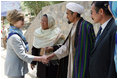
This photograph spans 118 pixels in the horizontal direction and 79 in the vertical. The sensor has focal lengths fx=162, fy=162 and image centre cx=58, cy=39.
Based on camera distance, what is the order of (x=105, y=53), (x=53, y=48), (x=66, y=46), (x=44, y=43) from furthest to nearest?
(x=44, y=43) < (x=53, y=48) < (x=66, y=46) < (x=105, y=53)

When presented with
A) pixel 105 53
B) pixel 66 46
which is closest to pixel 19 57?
pixel 66 46

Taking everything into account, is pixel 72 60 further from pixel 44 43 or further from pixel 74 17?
pixel 44 43

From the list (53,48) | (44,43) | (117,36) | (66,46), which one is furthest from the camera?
(44,43)

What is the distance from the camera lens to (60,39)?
3.11 metres

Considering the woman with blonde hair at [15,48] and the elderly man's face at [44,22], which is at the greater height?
the elderly man's face at [44,22]

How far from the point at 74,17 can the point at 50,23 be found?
80 centimetres

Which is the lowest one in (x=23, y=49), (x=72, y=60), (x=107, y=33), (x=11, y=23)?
(x=72, y=60)

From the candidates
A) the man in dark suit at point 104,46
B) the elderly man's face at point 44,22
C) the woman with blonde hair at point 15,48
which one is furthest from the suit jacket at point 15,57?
the man in dark suit at point 104,46

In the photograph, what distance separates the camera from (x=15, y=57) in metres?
2.29

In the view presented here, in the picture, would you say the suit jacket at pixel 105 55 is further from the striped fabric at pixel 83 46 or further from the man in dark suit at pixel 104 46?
the striped fabric at pixel 83 46

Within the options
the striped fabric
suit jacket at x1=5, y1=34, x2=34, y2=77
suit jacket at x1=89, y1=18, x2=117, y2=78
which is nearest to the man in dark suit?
suit jacket at x1=89, y1=18, x2=117, y2=78

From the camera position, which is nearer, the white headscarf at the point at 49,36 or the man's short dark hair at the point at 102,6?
the man's short dark hair at the point at 102,6

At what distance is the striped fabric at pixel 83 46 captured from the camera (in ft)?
7.07

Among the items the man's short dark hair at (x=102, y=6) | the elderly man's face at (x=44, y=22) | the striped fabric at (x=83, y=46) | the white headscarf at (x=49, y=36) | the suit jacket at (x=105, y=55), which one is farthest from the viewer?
the white headscarf at (x=49, y=36)
